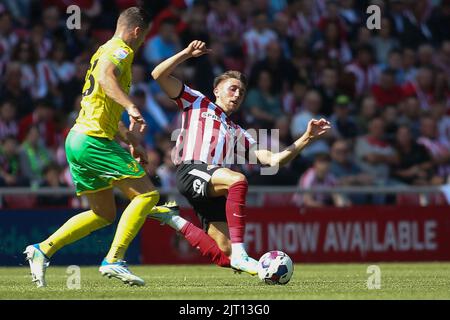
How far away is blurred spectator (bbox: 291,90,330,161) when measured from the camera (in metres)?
16.9

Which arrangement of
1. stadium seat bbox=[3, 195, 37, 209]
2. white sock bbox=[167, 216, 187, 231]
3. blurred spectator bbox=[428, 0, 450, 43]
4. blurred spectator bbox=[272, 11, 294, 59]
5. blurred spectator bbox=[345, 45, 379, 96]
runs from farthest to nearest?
blurred spectator bbox=[428, 0, 450, 43] → blurred spectator bbox=[272, 11, 294, 59] → blurred spectator bbox=[345, 45, 379, 96] → stadium seat bbox=[3, 195, 37, 209] → white sock bbox=[167, 216, 187, 231]

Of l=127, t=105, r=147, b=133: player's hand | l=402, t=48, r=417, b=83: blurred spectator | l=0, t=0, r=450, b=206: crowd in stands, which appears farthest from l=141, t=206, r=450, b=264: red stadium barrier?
l=127, t=105, r=147, b=133: player's hand

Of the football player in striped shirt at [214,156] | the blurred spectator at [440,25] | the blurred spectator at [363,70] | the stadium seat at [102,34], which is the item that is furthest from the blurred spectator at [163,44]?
the football player in striped shirt at [214,156]

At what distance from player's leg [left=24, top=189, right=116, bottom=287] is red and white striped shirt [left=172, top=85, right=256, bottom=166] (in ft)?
3.76

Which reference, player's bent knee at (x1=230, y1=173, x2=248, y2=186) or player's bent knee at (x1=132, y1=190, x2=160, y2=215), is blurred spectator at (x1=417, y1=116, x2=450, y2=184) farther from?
player's bent knee at (x1=132, y1=190, x2=160, y2=215)

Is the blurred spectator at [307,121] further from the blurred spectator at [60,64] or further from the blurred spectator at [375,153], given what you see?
the blurred spectator at [60,64]

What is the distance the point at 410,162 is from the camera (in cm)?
1736

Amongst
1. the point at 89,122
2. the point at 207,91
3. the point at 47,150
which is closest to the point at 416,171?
the point at 207,91

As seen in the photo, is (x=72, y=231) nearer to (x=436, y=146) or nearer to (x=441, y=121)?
(x=436, y=146)

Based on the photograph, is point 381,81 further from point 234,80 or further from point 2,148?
point 234,80

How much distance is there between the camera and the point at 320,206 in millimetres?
15586

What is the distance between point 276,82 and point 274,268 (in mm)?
8741

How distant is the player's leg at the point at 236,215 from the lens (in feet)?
30.0
